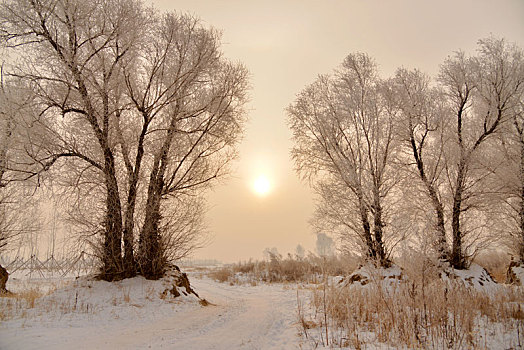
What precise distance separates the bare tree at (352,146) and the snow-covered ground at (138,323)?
534 cm

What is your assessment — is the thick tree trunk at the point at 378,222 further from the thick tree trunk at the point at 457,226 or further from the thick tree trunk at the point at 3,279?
the thick tree trunk at the point at 3,279

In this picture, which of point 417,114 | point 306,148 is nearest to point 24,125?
point 306,148

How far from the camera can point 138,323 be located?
281 inches

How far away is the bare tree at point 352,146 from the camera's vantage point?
13.3 meters

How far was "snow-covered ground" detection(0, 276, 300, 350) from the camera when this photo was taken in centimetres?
523

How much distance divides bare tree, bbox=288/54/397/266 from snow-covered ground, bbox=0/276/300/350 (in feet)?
17.5

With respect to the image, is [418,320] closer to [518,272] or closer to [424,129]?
[424,129]

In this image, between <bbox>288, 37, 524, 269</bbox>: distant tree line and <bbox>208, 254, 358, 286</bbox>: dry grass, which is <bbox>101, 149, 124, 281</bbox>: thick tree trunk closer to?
<bbox>288, 37, 524, 269</bbox>: distant tree line

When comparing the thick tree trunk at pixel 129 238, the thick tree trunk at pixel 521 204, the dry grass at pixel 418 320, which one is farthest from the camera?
the thick tree trunk at pixel 521 204

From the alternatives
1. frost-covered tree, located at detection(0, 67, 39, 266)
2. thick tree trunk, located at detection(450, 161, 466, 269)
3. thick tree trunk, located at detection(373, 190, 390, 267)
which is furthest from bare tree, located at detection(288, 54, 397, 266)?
frost-covered tree, located at detection(0, 67, 39, 266)

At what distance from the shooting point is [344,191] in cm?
1392

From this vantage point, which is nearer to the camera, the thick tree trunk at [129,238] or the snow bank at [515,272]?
the thick tree trunk at [129,238]

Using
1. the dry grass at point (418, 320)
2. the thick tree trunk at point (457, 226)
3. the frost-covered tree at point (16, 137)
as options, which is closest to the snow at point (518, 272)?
the thick tree trunk at point (457, 226)

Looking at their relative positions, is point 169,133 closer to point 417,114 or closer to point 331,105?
point 331,105
